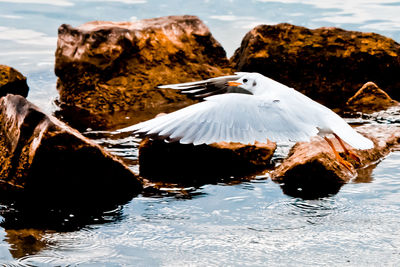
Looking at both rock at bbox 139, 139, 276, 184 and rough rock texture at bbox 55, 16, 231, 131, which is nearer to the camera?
rock at bbox 139, 139, 276, 184

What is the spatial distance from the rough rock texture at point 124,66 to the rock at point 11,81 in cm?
70

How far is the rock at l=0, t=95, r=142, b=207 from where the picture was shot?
16.8 feet

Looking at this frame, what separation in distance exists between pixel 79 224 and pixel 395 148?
3.97 metres

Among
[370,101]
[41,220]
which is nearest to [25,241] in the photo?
[41,220]

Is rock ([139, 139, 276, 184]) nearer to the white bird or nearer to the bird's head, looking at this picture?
the bird's head

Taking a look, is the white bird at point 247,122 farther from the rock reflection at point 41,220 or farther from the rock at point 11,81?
the rock at point 11,81

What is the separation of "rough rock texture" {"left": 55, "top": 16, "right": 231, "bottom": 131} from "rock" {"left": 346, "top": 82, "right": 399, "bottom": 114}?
2.34 metres

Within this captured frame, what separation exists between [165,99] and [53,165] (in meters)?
4.72

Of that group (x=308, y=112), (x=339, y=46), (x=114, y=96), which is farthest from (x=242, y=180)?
(x=339, y=46)

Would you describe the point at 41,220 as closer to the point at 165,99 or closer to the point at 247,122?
the point at 247,122

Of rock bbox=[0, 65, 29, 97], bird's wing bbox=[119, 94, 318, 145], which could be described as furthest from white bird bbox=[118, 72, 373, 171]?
rock bbox=[0, 65, 29, 97]

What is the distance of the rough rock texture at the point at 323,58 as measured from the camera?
433 inches

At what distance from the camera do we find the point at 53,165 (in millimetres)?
5180

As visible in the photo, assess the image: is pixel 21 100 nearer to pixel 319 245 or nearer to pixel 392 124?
pixel 319 245
